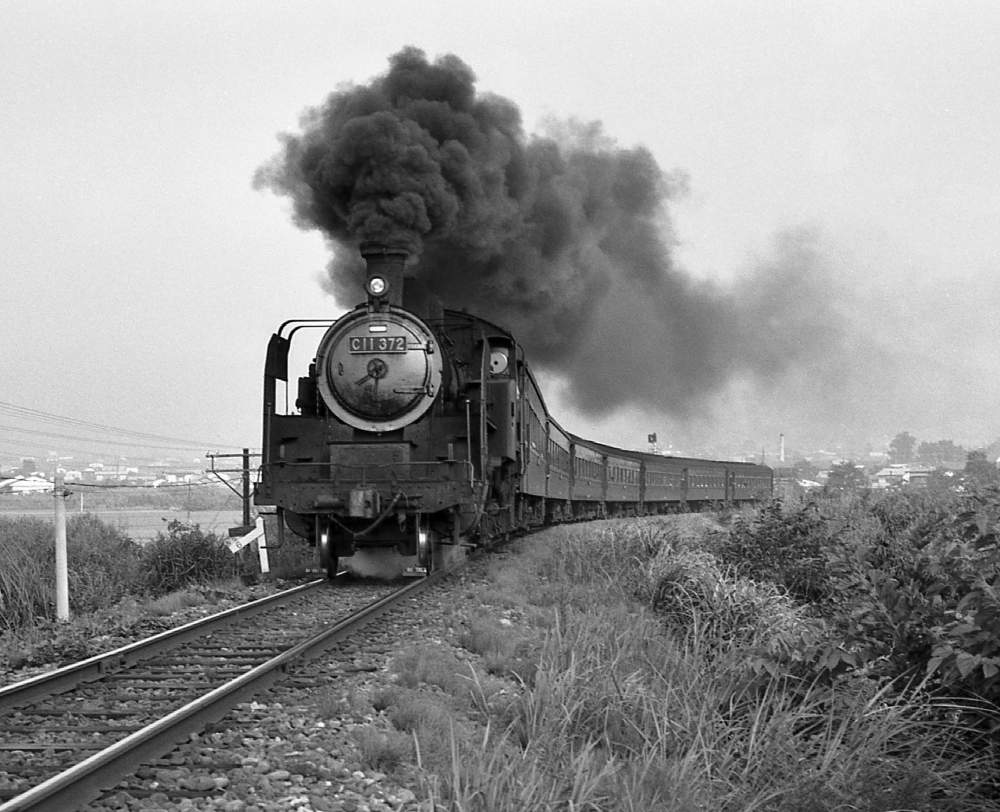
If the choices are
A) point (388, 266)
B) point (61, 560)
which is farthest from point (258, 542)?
point (61, 560)

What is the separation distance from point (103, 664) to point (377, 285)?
6.42 meters

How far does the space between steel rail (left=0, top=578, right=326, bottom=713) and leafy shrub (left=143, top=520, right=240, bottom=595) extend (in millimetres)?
4101

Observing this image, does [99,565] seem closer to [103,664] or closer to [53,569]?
[53,569]

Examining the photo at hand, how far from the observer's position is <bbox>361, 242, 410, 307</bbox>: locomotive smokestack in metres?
12.6

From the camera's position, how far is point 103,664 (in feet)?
22.6

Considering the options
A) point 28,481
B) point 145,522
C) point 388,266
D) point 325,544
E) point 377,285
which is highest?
point 388,266

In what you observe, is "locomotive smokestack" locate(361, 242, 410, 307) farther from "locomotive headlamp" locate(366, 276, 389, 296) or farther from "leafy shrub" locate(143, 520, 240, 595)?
"leafy shrub" locate(143, 520, 240, 595)

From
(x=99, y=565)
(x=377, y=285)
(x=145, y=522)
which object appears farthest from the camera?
(x=145, y=522)

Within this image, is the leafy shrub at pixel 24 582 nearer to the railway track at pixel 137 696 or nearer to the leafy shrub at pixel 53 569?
the leafy shrub at pixel 53 569

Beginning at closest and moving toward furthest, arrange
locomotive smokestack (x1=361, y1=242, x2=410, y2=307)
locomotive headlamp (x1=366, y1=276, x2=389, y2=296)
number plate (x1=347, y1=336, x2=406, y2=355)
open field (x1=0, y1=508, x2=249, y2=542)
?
number plate (x1=347, y1=336, x2=406, y2=355) < locomotive headlamp (x1=366, y1=276, x2=389, y2=296) < locomotive smokestack (x1=361, y1=242, x2=410, y2=307) < open field (x1=0, y1=508, x2=249, y2=542)

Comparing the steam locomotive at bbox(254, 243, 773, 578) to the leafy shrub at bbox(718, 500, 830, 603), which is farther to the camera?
the leafy shrub at bbox(718, 500, 830, 603)

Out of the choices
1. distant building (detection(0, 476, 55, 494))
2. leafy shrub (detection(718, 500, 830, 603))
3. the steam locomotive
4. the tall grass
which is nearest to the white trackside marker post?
→ the steam locomotive

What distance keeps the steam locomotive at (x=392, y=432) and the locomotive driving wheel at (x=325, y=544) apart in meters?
0.02

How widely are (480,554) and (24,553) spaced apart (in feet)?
20.1
